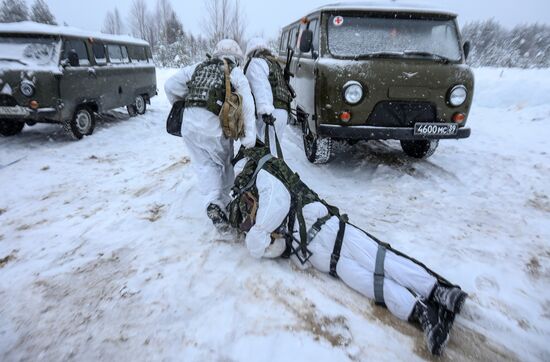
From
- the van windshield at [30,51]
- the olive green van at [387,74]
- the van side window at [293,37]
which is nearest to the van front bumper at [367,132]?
the olive green van at [387,74]

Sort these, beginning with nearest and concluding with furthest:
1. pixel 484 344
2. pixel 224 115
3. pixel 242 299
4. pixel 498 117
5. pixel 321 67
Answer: pixel 484 344, pixel 242 299, pixel 224 115, pixel 321 67, pixel 498 117

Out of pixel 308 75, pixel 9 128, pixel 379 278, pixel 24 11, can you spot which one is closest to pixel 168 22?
pixel 24 11

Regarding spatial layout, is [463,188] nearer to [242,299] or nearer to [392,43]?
[392,43]

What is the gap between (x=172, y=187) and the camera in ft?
13.7

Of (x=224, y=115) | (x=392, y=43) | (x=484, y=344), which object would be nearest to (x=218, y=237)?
(x=224, y=115)

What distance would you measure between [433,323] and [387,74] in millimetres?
2937

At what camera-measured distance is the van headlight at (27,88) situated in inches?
217

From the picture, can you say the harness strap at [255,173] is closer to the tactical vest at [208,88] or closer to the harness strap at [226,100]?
the harness strap at [226,100]

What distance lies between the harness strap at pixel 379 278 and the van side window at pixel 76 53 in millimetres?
6278

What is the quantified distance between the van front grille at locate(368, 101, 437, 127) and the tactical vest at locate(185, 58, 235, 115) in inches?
78.0

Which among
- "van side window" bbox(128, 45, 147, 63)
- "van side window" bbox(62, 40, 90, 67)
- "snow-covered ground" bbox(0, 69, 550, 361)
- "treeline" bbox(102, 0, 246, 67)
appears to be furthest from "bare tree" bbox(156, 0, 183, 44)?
"snow-covered ground" bbox(0, 69, 550, 361)

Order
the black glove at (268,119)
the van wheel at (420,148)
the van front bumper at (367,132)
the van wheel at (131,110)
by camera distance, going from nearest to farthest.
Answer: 1. the black glove at (268,119)
2. the van front bumper at (367,132)
3. the van wheel at (420,148)
4. the van wheel at (131,110)

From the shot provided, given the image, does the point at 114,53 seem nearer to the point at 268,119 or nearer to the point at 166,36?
the point at 268,119

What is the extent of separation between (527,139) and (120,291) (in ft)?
23.9
